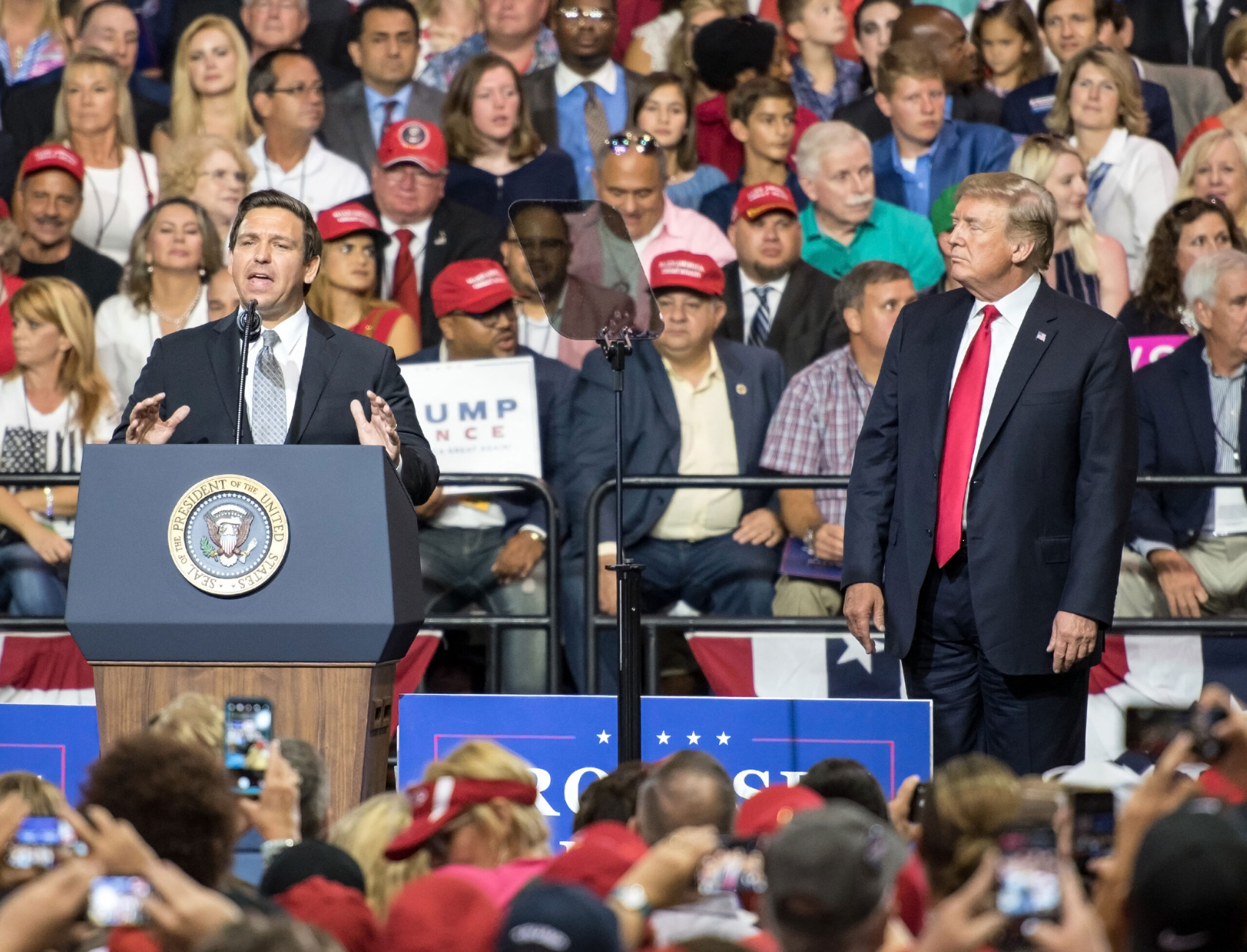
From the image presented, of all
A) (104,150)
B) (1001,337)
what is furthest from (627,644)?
(104,150)

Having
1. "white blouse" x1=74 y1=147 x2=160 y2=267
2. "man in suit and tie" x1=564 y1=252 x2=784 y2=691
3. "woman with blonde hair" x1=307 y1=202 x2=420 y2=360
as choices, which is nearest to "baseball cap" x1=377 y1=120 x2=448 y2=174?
"woman with blonde hair" x1=307 y1=202 x2=420 y2=360

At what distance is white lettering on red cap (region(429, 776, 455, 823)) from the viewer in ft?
9.63

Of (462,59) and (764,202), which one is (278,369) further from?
(462,59)

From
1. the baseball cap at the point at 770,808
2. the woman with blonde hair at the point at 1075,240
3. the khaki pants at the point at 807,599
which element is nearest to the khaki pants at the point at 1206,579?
the khaki pants at the point at 807,599

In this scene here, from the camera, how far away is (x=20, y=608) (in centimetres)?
659

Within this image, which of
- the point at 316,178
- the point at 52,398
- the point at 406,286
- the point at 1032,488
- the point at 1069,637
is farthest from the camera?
the point at 316,178

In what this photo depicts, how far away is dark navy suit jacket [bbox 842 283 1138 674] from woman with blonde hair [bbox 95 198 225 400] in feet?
12.5

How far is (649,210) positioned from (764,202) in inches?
19.1

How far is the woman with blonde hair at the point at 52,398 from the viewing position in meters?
6.86

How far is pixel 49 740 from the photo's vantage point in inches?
200

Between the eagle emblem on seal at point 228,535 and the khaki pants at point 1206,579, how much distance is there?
3.72 m

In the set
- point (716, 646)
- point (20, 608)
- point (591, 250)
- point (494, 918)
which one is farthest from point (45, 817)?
point (20, 608)

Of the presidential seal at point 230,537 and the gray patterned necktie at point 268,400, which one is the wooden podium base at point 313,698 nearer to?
the presidential seal at point 230,537

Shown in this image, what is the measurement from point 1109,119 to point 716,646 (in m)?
3.09
